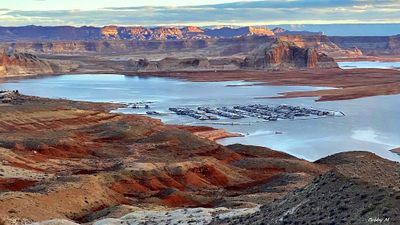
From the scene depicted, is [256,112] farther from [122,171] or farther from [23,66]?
[23,66]

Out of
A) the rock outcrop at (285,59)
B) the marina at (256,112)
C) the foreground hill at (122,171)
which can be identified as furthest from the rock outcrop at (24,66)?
the foreground hill at (122,171)

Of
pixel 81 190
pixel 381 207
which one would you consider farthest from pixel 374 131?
pixel 381 207

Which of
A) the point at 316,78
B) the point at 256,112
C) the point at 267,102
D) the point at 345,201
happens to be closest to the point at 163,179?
the point at 345,201

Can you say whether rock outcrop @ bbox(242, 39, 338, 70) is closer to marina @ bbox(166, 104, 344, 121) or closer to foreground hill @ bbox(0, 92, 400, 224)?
marina @ bbox(166, 104, 344, 121)

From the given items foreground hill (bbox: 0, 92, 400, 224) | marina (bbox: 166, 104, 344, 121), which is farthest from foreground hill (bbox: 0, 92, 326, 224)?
marina (bbox: 166, 104, 344, 121)

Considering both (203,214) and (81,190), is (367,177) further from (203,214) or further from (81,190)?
(81,190)

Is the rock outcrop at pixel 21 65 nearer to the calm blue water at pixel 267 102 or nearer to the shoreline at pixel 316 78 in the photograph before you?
the shoreline at pixel 316 78

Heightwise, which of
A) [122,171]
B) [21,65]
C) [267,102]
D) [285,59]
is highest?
[122,171]
